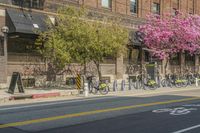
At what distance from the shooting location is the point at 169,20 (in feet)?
125

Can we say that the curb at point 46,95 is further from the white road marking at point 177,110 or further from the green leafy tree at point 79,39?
the white road marking at point 177,110

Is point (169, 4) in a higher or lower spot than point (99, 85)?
higher

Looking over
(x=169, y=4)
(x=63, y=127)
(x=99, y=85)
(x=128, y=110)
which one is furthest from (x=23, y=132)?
(x=169, y=4)

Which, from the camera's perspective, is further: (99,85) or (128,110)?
(99,85)

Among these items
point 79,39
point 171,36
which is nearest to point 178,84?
point 171,36

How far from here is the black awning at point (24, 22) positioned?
26733mm

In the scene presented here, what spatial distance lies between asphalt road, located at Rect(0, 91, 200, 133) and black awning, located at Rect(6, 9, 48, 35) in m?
12.2

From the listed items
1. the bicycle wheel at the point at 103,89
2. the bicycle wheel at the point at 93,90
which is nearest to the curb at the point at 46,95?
the bicycle wheel at the point at 93,90

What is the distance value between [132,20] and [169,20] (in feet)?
11.1

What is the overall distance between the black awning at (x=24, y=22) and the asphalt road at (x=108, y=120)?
1225 cm

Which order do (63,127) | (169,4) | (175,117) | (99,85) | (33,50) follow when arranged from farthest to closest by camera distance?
1. (169,4)
2. (33,50)
3. (99,85)
4. (175,117)
5. (63,127)

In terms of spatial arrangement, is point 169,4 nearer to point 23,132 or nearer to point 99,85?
point 99,85

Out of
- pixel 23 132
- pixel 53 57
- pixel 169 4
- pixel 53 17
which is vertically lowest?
pixel 23 132

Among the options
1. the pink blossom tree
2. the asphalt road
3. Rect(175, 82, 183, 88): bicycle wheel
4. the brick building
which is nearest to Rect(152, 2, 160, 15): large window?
the pink blossom tree
